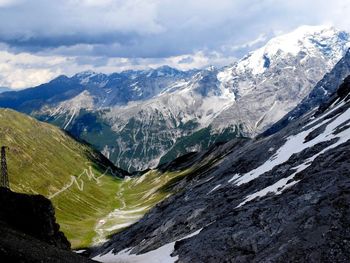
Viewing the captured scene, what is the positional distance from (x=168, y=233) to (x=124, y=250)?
654 inches

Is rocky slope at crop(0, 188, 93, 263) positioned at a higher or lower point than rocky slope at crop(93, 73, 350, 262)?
higher

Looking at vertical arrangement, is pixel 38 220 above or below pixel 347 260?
above

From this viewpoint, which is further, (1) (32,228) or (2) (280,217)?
(1) (32,228)

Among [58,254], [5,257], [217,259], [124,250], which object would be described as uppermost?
[5,257]

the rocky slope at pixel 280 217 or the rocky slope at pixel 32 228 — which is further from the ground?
the rocky slope at pixel 32 228

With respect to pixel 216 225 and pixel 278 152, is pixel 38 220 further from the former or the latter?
pixel 278 152

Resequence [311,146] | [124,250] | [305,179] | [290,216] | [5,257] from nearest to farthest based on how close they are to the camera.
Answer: [5,257] < [290,216] < [305,179] < [311,146] < [124,250]

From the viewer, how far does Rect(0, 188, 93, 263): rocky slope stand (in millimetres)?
44931

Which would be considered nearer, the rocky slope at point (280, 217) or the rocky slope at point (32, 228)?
the rocky slope at point (280, 217)

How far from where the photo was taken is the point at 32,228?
213 ft

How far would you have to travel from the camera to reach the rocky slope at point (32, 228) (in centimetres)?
4493

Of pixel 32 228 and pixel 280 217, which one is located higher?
pixel 32 228

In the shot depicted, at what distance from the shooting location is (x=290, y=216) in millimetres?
46562

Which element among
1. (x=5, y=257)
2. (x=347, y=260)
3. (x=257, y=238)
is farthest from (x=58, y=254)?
(x=347, y=260)
